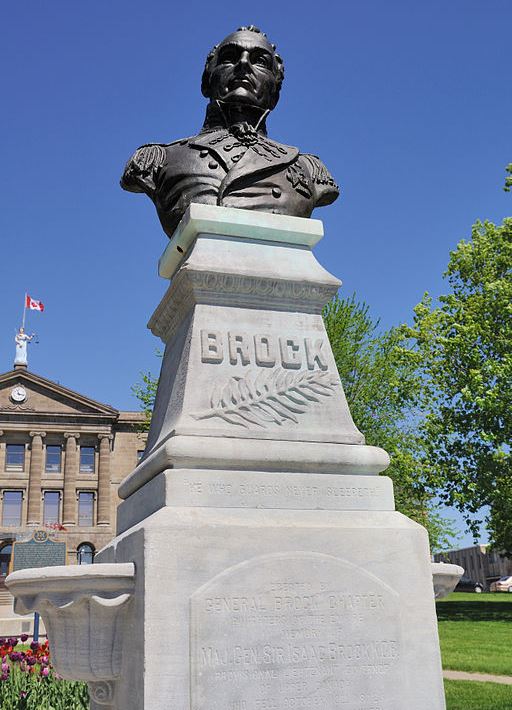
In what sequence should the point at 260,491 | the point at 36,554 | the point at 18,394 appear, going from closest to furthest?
the point at 260,491 → the point at 36,554 → the point at 18,394

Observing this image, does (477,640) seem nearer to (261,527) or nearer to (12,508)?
(261,527)

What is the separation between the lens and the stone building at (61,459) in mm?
54125

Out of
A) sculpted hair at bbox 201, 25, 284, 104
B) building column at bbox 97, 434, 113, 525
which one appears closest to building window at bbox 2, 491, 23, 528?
building column at bbox 97, 434, 113, 525

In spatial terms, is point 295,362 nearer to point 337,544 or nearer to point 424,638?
point 337,544

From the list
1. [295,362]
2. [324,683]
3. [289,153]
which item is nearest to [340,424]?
[295,362]

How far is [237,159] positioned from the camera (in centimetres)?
493

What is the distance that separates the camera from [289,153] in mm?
5102

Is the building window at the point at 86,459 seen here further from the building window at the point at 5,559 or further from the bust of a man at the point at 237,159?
the bust of a man at the point at 237,159

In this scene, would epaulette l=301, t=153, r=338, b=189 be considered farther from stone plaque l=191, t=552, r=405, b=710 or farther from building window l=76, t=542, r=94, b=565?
building window l=76, t=542, r=94, b=565

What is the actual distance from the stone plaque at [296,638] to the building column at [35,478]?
54326 mm

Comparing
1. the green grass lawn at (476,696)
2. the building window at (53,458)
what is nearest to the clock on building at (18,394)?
the building window at (53,458)

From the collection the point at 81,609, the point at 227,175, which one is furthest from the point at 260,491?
the point at 227,175

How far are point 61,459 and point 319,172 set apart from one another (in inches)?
2181

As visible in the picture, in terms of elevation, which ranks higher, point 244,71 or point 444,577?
point 244,71
